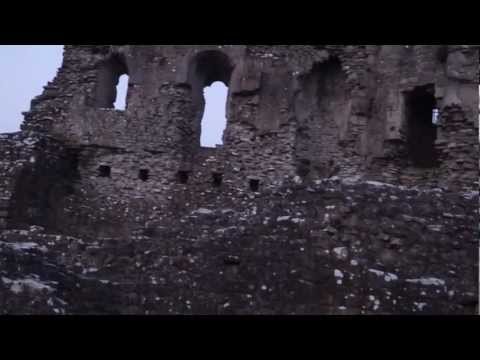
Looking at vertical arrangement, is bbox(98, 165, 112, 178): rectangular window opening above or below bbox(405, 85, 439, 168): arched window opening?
below

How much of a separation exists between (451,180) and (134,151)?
8.94 m

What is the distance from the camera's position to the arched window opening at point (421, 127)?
16.7m

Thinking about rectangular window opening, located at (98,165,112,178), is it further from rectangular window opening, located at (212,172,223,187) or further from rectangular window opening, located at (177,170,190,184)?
rectangular window opening, located at (212,172,223,187)

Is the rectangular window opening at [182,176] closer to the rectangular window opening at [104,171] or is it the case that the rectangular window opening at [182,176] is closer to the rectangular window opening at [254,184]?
the rectangular window opening at [254,184]

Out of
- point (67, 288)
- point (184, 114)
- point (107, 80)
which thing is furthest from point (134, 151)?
point (67, 288)

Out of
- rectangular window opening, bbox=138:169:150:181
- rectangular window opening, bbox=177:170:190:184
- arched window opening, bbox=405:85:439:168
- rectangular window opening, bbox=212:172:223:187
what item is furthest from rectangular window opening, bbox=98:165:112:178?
arched window opening, bbox=405:85:439:168

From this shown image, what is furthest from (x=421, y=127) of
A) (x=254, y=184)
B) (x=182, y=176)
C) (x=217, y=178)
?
(x=182, y=176)

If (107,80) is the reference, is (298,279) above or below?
below

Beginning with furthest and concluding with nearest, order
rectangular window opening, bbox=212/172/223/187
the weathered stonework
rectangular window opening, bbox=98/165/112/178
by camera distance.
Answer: rectangular window opening, bbox=98/165/112/178 < rectangular window opening, bbox=212/172/223/187 < the weathered stonework

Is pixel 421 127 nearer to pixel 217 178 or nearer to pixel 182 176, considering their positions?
pixel 217 178

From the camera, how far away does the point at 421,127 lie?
17.2 metres

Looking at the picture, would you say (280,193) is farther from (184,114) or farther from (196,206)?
(184,114)

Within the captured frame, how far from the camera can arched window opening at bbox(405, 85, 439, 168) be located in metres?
16.7

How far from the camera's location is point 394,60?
1691cm
